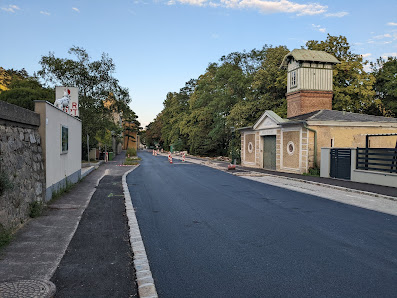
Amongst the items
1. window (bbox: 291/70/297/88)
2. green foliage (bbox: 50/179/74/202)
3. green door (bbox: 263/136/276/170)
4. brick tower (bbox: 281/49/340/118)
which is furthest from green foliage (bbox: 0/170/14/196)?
window (bbox: 291/70/297/88)

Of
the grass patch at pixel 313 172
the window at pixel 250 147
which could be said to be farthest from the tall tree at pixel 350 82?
the grass patch at pixel 313 172

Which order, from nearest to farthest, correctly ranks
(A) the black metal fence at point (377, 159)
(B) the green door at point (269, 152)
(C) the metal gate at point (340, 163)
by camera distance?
1. (A) the black metal fence at point (377, 159)
2. (C) the metal gate at point (340, 163)
3. (B) the green door at point (269, 152)

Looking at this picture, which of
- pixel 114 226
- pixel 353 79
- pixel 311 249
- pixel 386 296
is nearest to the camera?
pixel 386 296

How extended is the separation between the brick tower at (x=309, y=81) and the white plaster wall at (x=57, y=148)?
69.2 ft

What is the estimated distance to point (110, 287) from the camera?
3965 millimetres

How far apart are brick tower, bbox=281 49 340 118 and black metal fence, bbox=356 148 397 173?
42.7 ft

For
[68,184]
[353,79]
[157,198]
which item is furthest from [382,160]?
[353,79]

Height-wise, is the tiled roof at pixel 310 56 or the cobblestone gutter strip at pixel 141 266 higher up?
the tiled roof at pixel 310 56

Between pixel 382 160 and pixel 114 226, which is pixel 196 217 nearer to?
pixel 114 226

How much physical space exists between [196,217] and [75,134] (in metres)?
8.81

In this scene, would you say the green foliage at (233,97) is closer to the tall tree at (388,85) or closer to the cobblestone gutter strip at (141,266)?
the tall tree at (388,85)

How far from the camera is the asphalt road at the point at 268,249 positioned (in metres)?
4.09

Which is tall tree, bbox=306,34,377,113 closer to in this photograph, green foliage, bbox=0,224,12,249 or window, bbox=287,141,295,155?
window, bbox=287,141,295,155

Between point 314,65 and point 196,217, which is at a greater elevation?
point 314,65
